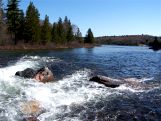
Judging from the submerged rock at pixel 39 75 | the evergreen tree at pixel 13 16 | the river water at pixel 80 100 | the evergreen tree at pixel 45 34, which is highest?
the evergreen tree at pixel 13 16

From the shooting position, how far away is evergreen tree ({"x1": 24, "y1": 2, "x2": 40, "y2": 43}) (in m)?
82.2

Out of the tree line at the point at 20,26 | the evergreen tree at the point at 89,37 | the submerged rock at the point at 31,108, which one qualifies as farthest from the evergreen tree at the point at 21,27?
the submerged rock at the point at 31,108

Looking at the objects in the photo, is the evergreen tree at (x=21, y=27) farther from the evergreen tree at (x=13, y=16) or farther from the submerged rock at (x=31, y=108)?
the submerged rock at (x=31, y=108)

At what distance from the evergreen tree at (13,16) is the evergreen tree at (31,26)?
3.05 m

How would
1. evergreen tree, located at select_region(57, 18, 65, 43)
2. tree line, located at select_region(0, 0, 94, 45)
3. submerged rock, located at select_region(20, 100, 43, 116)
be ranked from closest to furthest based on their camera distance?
submerged rock, located at select_region(20, 100, 43, 116), tree line, located at select_region(0, 0, 94, 45), evergreen tree, located at select_region(57, 18, 65, 43)

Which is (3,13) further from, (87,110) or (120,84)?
(87,110)

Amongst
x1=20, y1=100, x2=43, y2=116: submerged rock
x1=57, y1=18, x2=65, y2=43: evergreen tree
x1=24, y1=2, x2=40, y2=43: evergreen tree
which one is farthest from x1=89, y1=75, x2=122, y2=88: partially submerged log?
x1=57, y1=18, x2=65, y2=43: evergreen tree

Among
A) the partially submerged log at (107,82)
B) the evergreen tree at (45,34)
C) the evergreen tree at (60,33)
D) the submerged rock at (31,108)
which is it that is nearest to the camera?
the submerged rock at (31,108)

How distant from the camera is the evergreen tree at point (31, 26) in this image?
82.2 meters

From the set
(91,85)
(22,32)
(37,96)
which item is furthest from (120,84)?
(22,32)

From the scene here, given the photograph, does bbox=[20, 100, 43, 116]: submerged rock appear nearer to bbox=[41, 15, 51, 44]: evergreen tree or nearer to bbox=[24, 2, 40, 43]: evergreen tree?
bbox=[24, 2, 40, 43]: evergreen tree

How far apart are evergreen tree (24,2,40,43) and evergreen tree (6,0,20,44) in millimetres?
3049

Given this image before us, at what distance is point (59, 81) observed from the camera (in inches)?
1038

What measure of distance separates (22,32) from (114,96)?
63.9 meters
